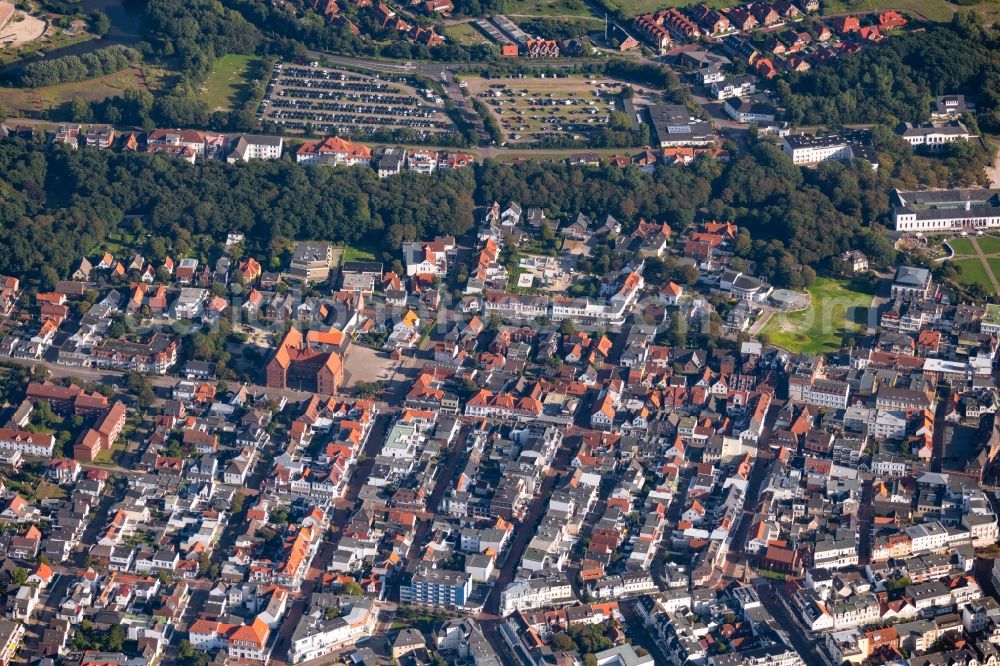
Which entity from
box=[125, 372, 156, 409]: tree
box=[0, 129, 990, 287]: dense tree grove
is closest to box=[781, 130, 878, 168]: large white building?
box=[0, 129, 990, 287]: dense tree grove

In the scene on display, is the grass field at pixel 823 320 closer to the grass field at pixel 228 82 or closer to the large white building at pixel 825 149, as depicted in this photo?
the large white building at pixel 825 149

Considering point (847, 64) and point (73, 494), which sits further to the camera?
point (847, 64)

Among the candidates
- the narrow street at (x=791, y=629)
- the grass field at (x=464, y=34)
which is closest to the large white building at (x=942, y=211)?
the grass field at (x=464, y=34)

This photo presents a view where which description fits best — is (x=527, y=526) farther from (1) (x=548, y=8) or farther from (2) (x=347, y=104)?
(1) (x=548, y=8)

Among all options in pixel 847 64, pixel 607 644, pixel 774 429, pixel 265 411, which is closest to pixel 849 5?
pixel 847 64

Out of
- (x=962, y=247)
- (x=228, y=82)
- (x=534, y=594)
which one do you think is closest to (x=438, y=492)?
(x=534, y=594)

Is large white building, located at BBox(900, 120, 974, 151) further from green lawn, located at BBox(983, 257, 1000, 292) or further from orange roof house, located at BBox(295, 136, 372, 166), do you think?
orange roof house, located at BBox(295, 136, 372, 166)

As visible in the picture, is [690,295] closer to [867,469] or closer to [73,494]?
[867,469]
